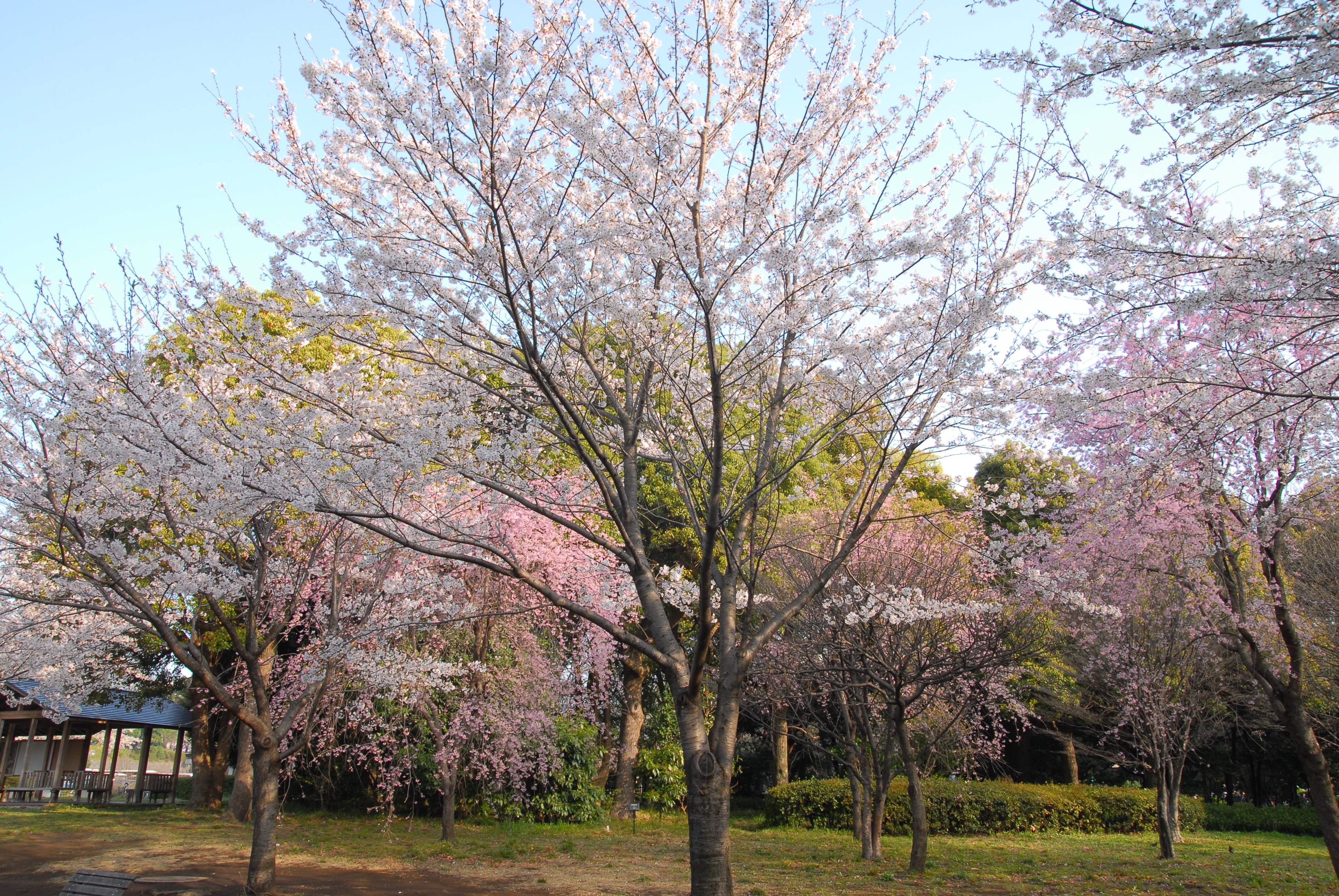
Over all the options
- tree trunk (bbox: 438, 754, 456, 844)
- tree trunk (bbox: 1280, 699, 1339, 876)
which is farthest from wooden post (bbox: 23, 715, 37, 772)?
tree trunk (bbox: 1280, 699, 1339, 876)

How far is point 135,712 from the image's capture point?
18531 millimetres

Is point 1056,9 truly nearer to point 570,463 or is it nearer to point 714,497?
point 714,497

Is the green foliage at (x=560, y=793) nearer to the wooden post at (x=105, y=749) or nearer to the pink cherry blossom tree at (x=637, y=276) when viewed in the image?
the pink cherry blossom tree at (x=637, y=276)

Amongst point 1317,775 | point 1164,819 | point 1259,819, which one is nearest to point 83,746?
point 1164,819

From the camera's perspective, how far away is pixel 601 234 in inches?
187

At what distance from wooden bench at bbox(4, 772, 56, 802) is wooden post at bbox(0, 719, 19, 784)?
43 centimetres

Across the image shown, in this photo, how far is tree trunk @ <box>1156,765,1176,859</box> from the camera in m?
10.9

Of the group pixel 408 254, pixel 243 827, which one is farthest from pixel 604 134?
pixel 243 827

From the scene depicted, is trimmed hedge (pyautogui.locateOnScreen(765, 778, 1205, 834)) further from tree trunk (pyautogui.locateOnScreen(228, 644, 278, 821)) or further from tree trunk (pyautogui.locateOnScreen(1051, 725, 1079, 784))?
tree trunk (pyautogui.locateOnScreen(228, 644, 278, 821))

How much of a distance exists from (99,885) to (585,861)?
6556 millimetres

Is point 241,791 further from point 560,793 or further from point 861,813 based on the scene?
point 861,813

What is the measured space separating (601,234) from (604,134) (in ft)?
1.85

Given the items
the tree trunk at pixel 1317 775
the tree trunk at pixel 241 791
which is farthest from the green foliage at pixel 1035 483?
the tree trunk at pixel 241 791

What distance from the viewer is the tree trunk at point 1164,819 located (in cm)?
1089
